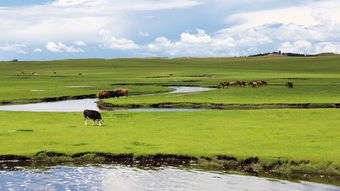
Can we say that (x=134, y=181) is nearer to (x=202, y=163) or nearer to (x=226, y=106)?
(x=202, y=163)

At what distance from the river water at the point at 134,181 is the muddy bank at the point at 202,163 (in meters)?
0.92

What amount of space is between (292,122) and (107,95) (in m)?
31.4

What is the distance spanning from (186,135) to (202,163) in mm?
5547

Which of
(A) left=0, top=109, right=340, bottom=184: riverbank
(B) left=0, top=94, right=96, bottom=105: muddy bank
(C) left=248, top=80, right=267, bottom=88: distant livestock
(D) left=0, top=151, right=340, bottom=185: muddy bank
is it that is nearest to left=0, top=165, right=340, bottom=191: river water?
(D) left=0, top=151, right=340, bottom=185: muddy bank

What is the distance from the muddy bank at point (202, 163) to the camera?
18.6m

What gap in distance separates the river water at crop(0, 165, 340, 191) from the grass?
242 cm

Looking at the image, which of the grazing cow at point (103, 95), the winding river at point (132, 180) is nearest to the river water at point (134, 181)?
the winding river at point (132, 180)

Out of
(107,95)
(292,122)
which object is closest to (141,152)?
(292,122)

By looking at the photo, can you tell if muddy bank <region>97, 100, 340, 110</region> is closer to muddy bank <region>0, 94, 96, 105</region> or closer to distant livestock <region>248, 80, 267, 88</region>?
muddy bank <region>0, 94, 96, 105</region>

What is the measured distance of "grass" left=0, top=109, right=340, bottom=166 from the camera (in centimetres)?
2144

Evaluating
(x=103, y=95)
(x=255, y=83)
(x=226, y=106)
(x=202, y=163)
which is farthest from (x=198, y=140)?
(x=255, y=83)

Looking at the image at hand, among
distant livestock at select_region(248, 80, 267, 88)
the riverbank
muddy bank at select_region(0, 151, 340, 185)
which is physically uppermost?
distant livestock at select_region(248, 80, 267, 88)

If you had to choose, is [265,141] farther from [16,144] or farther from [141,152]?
[16,144]

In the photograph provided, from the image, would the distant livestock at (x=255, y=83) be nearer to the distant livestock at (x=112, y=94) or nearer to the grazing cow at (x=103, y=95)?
the distant livestock at (x=112, y=94)
